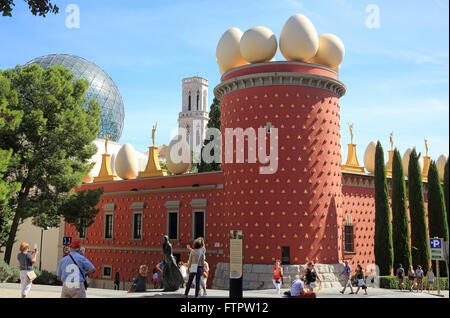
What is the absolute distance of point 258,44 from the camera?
84.7ft

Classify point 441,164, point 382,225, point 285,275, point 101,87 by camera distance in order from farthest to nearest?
point 101,87 → point 441,164 → point 382,225 → point 285,275

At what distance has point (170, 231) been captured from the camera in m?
31.2

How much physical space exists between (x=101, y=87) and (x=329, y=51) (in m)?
43.1

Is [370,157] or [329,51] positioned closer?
[329,51]

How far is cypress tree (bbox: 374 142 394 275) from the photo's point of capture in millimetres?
29328

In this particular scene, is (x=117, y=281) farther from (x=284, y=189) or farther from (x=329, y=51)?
(x=329, y=51)

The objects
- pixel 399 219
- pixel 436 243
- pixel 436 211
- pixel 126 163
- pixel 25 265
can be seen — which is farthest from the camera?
pixel 126 163

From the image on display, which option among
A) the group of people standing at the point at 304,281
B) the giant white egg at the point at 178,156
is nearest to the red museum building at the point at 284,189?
the giant white egg at the point at 178,156

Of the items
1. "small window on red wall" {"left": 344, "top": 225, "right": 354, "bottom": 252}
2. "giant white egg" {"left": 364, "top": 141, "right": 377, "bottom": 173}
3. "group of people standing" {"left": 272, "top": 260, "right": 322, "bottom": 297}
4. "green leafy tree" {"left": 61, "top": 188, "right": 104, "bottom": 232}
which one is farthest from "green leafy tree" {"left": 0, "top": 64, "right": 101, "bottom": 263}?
"giant white egg" {"left": 364, "top": 141, "right": 377, "bottom": 173}

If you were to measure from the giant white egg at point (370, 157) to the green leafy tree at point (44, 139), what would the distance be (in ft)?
66.2

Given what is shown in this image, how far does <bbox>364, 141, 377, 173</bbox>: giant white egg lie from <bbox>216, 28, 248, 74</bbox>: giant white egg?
1275 cm

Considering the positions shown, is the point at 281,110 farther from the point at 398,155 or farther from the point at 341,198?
the point at 398,155

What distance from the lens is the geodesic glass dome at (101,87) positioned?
61.5 m

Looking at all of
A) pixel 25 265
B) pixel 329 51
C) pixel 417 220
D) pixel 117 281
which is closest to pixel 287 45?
pixel 329 51
